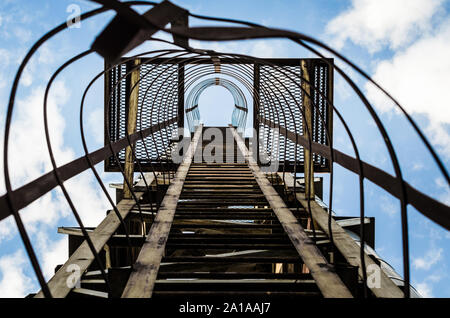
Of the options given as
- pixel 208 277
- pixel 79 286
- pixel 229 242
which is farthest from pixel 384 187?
pixel 79 286

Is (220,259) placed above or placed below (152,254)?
below

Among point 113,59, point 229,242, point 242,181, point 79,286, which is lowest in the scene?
point 79,286

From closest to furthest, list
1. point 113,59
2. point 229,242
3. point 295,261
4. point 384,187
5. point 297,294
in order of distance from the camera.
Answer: point 113,59
point 384,187
point 297,294
point 295,261
point 229,242

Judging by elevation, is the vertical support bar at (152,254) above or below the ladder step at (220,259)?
above

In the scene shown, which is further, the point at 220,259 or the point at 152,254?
the point at 220,259

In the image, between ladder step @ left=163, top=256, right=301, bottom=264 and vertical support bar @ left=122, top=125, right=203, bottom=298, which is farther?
ladder step @ left=163, top=256, right=301, bottom=264

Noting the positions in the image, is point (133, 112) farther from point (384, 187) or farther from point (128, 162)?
point (384, 187)

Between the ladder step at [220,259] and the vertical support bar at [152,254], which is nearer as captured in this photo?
the vertical support bar at [152,254]

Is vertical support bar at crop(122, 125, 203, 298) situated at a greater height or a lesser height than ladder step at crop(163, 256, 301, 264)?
greater

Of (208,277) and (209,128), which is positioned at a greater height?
(209,128)

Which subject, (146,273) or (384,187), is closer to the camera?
(384,187)

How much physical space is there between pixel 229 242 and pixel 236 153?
19.0ft
